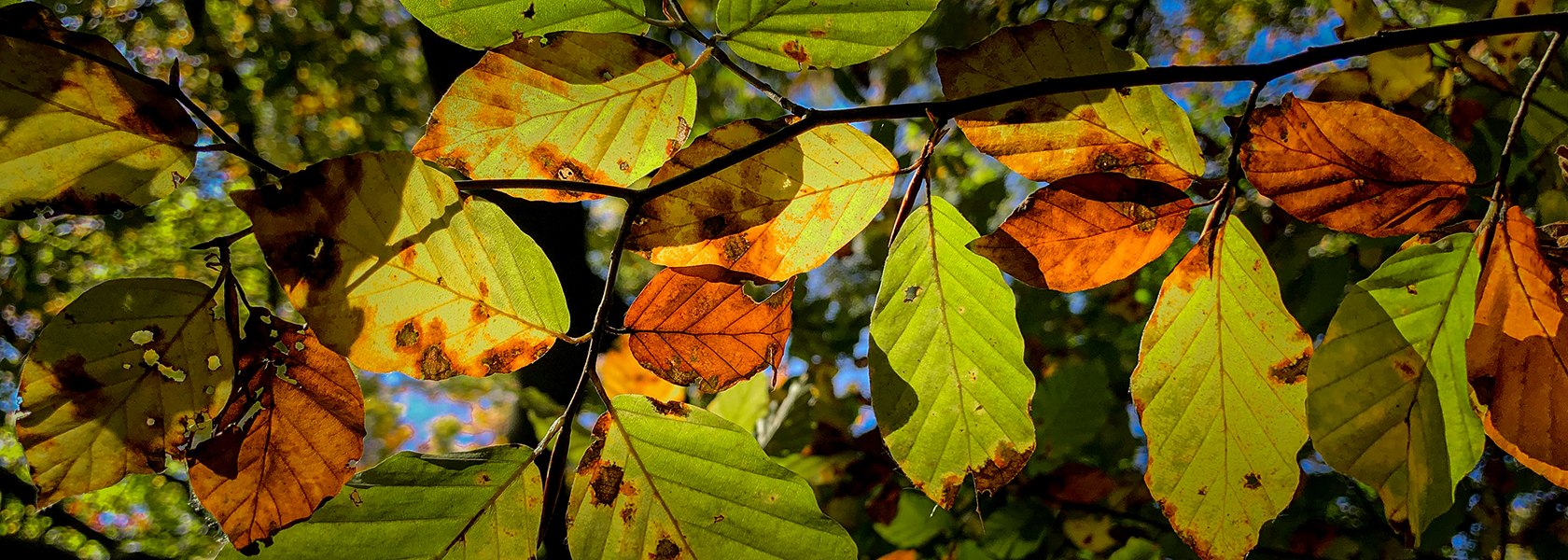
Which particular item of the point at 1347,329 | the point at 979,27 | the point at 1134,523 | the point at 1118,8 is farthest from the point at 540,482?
the point at 1118,8

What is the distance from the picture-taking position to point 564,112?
0.38 m

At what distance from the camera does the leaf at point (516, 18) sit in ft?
1.12

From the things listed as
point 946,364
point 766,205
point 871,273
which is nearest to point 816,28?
point 766,205

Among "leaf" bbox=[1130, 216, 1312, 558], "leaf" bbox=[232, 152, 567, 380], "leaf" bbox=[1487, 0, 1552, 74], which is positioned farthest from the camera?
"leaf" bbox=[1487, 0, 1552, 74]

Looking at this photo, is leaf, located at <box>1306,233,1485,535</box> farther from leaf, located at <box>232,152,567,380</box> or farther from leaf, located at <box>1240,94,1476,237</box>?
leaf, located at <box>232,152,567,380</box>

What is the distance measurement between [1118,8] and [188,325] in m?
2.69

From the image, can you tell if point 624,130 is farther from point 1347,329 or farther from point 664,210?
point 1347,329

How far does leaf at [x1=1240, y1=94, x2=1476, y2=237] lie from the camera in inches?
14.5

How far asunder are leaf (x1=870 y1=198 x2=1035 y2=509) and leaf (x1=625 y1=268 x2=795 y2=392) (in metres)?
0.06

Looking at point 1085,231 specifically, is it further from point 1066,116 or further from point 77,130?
point 77,130

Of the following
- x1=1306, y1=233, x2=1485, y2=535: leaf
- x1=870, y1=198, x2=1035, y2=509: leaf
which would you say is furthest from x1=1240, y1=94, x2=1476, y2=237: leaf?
x1=870, y1=198, x2=1035, y2=509: leaf

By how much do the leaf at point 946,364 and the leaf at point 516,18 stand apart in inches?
7.4

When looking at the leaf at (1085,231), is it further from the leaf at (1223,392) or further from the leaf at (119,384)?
the leaf at (119,384)

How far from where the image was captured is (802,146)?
1.28ft
